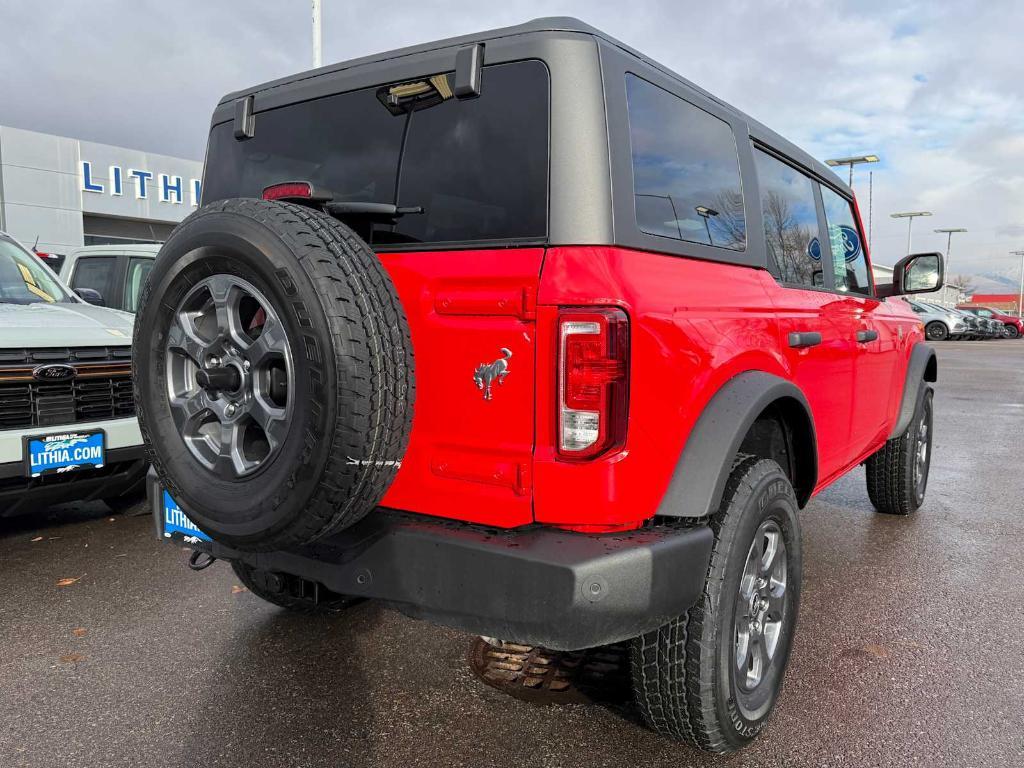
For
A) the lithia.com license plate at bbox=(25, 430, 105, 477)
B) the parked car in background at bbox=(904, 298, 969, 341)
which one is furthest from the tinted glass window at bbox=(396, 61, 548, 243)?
the parked car in background at bbox=(904, 298, 969, 341)

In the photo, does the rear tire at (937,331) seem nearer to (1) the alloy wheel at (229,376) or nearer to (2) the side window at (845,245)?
(2) the side window at (845,245)

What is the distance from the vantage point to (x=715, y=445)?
209 cm

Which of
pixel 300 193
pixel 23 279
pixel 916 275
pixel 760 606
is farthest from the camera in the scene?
pixel 23 279

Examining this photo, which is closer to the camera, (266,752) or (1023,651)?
(266,752)

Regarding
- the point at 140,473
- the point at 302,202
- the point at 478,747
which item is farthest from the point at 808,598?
the point at 140,473

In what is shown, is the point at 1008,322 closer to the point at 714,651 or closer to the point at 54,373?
the point at 714,651

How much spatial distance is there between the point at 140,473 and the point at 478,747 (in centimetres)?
284

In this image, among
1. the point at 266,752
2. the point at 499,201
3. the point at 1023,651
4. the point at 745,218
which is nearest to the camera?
the point at 499,201

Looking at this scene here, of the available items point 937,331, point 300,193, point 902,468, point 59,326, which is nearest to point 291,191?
point 300,193

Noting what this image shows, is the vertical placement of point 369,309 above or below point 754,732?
above

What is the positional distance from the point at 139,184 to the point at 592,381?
2670 centimetres


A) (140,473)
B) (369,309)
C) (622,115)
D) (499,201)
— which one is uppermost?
(622,115)

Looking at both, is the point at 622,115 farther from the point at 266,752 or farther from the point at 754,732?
the point at 266,752

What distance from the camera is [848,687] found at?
274cm
